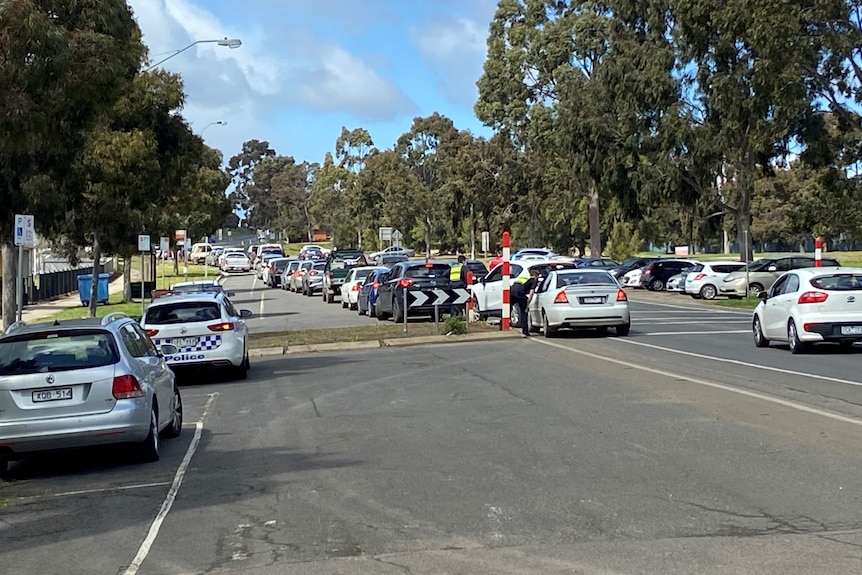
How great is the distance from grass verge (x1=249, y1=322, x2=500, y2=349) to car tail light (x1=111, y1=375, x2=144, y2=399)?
536 inches

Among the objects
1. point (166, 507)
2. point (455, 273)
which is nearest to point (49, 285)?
point (455, 273)

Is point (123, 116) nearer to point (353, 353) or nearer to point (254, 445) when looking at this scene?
point (353, 353)

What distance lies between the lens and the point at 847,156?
45562 millimetres

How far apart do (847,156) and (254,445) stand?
129 ft

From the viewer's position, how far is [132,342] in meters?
11.9

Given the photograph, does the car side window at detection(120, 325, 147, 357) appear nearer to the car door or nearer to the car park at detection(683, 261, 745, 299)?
the car door

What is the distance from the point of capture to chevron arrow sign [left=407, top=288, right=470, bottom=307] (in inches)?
1016

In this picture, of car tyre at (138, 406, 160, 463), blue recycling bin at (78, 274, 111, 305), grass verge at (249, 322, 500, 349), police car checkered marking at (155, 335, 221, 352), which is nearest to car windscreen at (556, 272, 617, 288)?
grass verge at (249, 322, 500, 349)


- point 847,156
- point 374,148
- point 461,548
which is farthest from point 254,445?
point 374,148

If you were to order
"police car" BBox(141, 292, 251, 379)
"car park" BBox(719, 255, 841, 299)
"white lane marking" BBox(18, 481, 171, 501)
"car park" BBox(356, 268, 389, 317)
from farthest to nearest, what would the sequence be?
"car park" BBox(719, 255, 841, 299)
"car park" BBox(356, 268, 389, 317)
"police car" BBox(141, 292, 251, 379)
"white lane marking" BBox(18, 481, 171, 501)

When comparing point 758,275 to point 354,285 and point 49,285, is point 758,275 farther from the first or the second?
point 49,285

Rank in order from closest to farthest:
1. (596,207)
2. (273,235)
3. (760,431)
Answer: (760,431) < (596,207) < (273,235)

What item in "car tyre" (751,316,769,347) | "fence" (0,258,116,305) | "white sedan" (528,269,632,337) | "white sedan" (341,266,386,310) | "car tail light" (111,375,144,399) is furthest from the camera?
"fence" (0,258,116,305)

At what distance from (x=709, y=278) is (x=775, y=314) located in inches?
973
